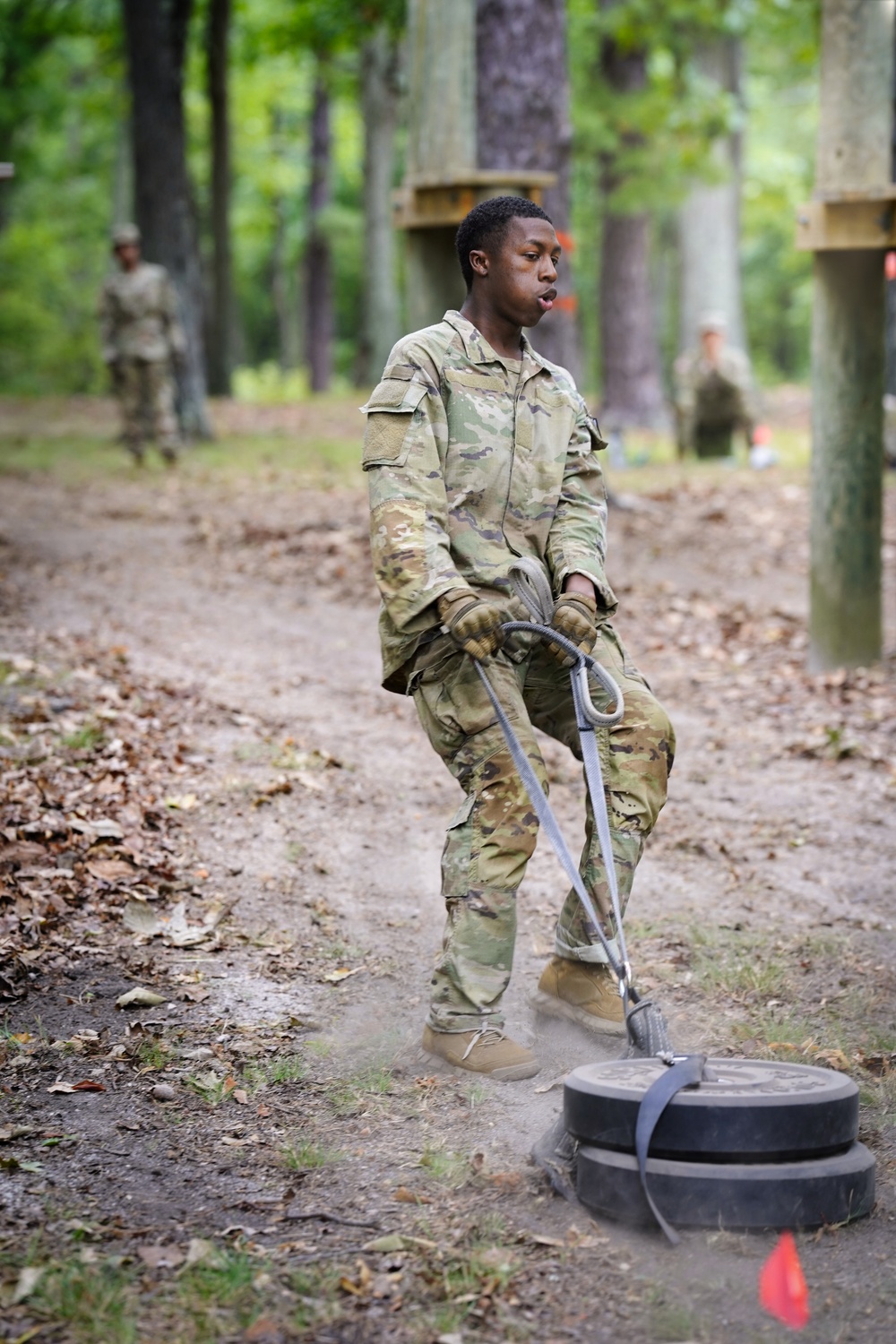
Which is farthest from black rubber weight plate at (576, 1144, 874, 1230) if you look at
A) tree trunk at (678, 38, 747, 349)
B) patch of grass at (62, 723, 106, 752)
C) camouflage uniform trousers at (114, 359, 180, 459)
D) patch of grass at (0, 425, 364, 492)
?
tree trunk at (678, 38, 747, 349)

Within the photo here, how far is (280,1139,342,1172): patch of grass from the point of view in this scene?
3.81 meters

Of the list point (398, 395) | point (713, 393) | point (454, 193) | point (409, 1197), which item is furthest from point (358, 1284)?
point (713, 393)

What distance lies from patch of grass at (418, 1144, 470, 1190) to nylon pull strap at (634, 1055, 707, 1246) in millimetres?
551

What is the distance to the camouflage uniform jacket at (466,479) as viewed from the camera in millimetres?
4250

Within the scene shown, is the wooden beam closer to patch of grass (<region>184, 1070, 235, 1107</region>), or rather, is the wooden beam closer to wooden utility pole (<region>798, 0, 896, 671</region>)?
wooden utility pole (<region>798, 0, 896, 671</region>)

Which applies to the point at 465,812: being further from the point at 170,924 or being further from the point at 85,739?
the point at 85,739

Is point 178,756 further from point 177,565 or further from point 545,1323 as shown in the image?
point 177,565

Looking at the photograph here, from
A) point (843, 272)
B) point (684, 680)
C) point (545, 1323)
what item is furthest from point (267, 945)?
point (843, 272)

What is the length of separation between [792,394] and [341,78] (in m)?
11.6

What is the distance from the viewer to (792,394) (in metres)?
32.4

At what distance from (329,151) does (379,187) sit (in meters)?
10.7

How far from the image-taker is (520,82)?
11.0 metres

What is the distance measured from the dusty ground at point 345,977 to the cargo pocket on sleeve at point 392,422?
178 centimetres

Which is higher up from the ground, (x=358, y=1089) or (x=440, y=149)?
(x=440, y=149)
